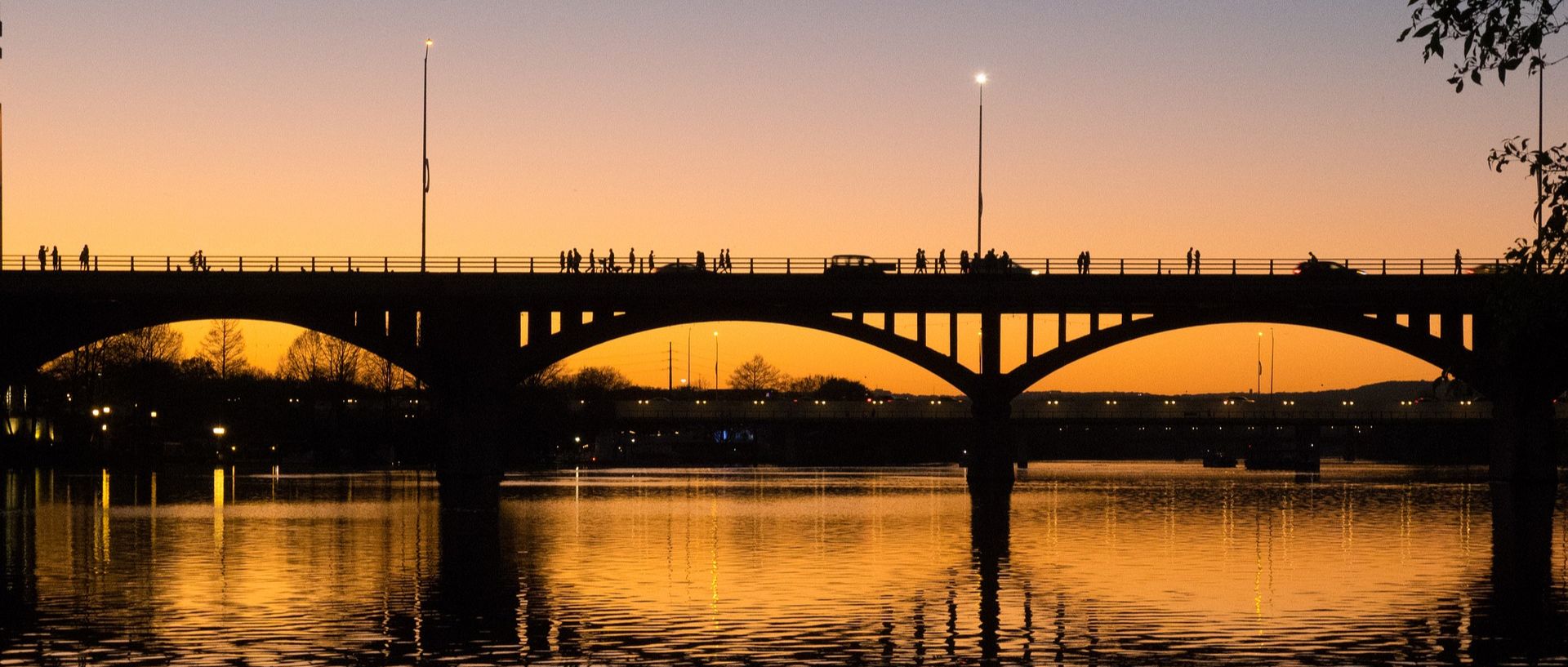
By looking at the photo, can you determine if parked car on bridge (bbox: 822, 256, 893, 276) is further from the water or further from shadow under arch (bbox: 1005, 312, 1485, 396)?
the water

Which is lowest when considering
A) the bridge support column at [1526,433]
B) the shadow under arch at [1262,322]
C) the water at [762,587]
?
the water at [762,587]

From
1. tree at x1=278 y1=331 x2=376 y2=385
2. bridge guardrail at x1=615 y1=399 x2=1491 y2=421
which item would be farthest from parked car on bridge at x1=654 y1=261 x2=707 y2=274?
tree at x1=278 y1=331 x2=376 y2=385

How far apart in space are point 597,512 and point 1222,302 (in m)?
36.4

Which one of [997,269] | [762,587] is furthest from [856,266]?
[762,587]

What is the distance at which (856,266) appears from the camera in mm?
84500

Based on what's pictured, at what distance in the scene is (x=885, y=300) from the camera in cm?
8375

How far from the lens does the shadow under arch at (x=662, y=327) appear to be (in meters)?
83.6

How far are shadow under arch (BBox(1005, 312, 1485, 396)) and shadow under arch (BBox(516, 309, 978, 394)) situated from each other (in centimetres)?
627

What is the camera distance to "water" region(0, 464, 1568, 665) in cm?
2375

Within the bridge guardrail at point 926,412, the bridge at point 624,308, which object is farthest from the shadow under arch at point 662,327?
the bridge guardrail at point 926,412

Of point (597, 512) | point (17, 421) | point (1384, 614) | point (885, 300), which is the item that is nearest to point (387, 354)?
point (885, 300)

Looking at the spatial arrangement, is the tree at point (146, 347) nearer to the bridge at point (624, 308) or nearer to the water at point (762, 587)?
the bridge at point (624, 308)

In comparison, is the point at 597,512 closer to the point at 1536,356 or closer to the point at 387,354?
the point at 387,354

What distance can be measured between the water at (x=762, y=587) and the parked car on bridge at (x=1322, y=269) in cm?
2425
